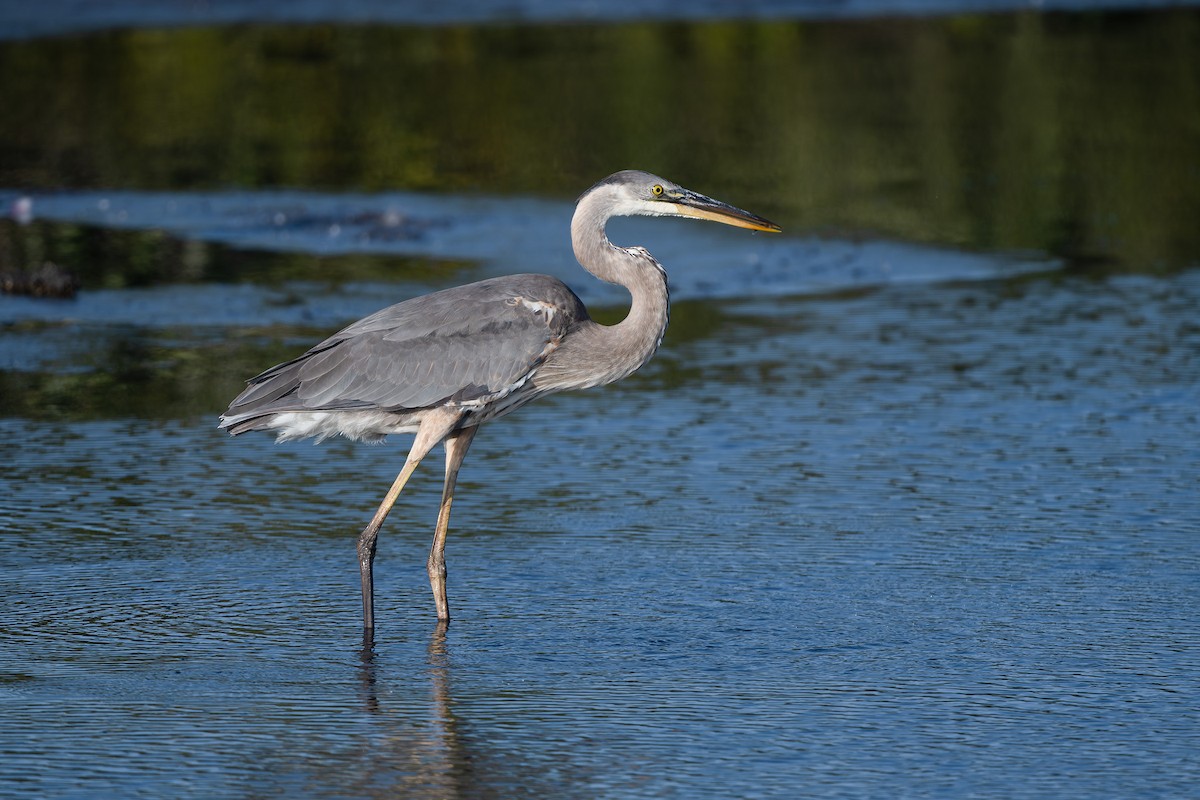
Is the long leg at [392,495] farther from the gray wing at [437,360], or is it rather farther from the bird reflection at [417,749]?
the bird reflection at [417,749]

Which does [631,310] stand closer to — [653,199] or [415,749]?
[653,199]

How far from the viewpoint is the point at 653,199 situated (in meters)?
8.32

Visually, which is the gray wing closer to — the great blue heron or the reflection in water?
the great blue heron

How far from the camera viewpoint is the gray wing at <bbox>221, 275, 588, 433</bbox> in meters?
7.97

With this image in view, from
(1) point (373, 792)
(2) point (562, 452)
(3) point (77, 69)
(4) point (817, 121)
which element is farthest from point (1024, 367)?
(3) point (77, 69)

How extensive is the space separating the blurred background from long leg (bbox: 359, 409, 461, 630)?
0.23m

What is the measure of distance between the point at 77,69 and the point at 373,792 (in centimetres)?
2074

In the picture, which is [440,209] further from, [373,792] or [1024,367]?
[373,792]

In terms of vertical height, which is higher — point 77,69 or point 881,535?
point 77,69

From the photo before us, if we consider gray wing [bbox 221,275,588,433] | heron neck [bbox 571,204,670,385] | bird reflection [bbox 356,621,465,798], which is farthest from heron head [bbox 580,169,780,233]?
bird reflection [bbox 356,621,465,798]

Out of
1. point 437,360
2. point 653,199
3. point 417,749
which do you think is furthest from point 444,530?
point 417,749

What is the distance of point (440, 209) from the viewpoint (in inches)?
650

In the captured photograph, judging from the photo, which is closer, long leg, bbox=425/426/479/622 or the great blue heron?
long leg, bbox=425/426/479/622

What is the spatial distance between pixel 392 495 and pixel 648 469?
1964mm
